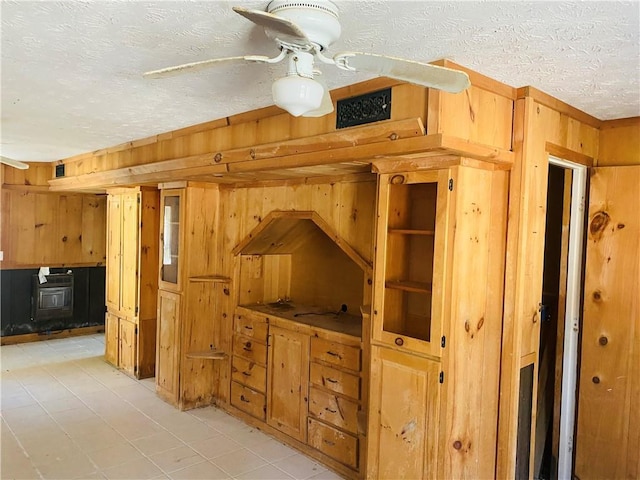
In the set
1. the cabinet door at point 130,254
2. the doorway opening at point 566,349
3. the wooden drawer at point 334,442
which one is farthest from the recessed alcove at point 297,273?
the cabinet door at point 130,254

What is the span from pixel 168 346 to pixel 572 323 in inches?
130

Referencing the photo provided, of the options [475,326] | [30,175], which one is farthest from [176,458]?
[30,175]

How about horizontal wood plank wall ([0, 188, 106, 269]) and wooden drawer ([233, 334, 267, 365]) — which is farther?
horizontal wood plank wall ([0, 188, 106, 269])

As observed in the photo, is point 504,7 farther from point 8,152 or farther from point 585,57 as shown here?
point 8,152

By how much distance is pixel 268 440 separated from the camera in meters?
3.69

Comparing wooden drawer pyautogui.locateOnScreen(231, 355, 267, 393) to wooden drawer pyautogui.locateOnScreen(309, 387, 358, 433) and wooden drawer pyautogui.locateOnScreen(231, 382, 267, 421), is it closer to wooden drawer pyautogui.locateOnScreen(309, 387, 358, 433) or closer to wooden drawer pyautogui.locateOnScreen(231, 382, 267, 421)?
wooden drawer pyautogui.locateOnScreen(231, 382, 267, 421)

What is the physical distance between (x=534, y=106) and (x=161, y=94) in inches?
80.8

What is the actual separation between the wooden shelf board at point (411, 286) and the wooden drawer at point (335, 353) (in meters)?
0.69

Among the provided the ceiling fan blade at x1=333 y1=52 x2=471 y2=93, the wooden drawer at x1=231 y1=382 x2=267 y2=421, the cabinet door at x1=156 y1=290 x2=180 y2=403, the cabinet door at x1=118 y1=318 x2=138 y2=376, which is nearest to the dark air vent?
the ceiling fan blade at x1=333 y1=52 x2=471 y2=93

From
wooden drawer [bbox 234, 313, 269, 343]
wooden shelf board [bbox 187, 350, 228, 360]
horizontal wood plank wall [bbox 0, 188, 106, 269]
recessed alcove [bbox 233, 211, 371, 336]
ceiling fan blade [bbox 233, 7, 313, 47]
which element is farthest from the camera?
horizontal wood plank wall [bbox 0, 188, 106, 269]

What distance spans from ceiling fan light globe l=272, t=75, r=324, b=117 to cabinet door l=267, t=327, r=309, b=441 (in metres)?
2.25

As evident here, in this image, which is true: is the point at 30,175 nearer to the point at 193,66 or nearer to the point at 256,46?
the point at 256,46

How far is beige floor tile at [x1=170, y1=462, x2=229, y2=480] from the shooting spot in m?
3.11

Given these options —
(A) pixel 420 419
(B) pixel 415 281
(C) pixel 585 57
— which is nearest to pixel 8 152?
(B) pixel 415 281
